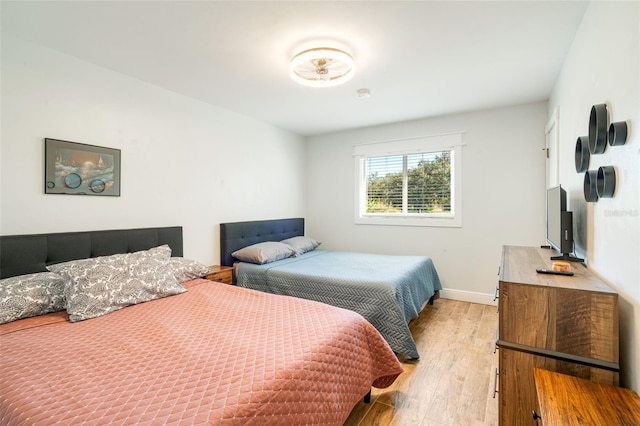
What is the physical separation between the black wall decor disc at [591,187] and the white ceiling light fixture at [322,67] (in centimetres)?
165

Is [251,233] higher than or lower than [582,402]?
higher

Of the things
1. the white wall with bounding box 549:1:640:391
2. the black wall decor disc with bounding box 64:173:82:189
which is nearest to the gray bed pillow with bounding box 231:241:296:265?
the black wall decor disc with bounding box 64:173:82:189

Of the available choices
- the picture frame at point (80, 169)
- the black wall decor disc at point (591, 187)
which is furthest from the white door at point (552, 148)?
the picture frame at point (80, 169)

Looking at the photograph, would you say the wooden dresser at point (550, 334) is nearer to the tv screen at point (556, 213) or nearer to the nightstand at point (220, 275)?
the tv screen at point (556, 213)

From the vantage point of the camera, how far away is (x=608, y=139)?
136cm

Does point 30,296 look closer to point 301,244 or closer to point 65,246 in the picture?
point 65,246

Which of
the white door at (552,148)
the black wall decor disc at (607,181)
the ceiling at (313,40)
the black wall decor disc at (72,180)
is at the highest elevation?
the ceiling at (313,40)

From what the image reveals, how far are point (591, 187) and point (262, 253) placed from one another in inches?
110

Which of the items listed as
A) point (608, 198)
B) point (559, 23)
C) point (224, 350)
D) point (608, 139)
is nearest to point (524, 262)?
point (608, 198)

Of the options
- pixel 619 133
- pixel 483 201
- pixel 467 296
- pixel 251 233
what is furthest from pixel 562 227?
pixel 251 233

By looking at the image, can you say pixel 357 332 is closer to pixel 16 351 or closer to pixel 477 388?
pixel 477 388

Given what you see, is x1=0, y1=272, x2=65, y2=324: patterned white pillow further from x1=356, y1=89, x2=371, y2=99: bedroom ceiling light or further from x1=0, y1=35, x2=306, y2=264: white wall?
x1=356, y1=89, x2=371, y2=99: bedroom ceiling light

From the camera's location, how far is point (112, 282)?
6.34ft

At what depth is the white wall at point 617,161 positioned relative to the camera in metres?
1.13
